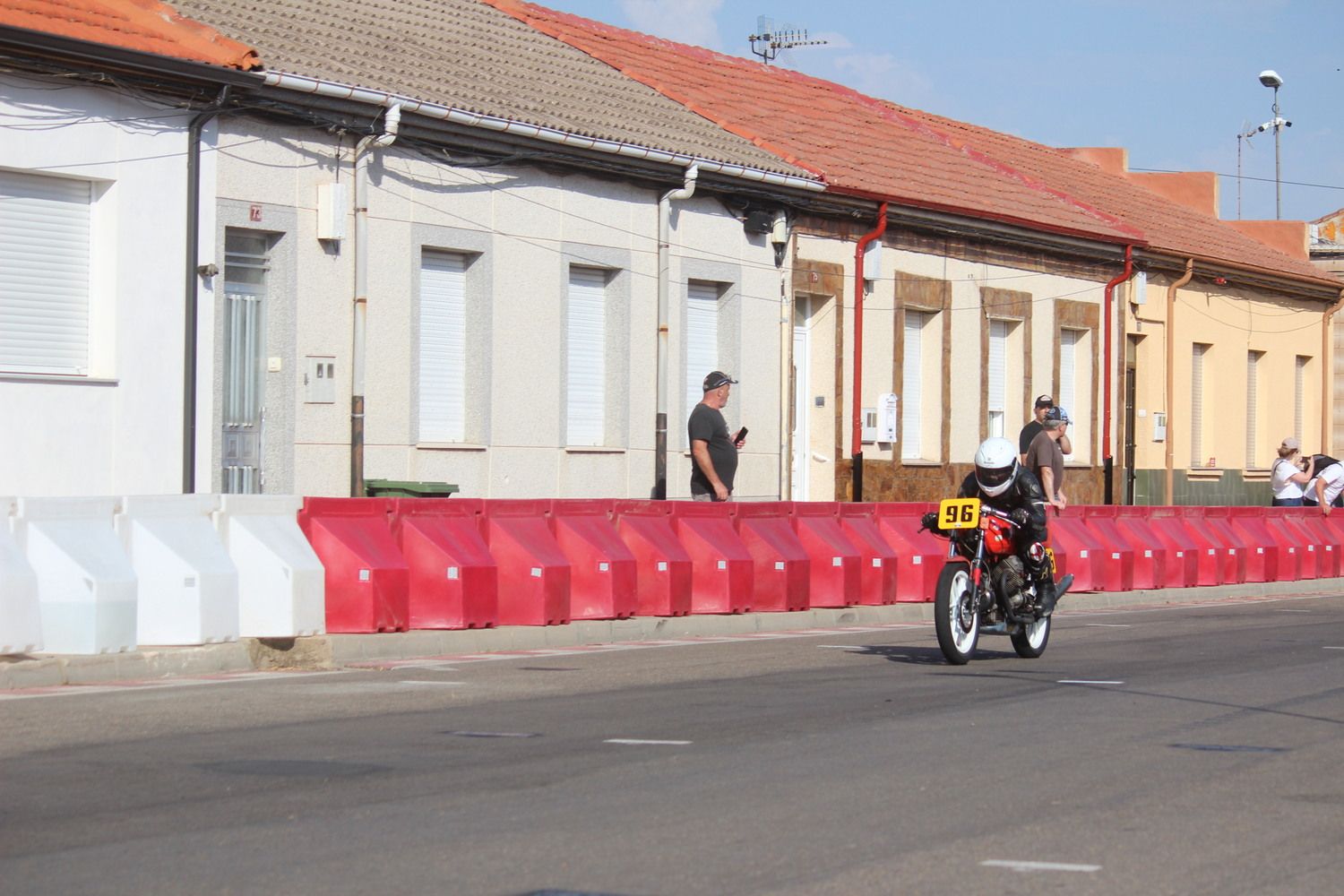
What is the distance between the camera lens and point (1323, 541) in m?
28.4

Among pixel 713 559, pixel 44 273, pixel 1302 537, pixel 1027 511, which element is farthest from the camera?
pixel 1302 537

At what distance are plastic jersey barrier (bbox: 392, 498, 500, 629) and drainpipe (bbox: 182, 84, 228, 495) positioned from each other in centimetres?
373

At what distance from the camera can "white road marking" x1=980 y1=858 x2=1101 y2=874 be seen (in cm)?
615

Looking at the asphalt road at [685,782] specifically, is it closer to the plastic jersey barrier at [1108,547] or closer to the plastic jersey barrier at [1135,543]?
the plastic jersey barrier at [1108,547]

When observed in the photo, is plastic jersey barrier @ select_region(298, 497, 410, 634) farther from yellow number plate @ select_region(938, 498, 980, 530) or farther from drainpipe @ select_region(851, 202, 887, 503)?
drainpipe @ select_region(851, 202, 887, 503)

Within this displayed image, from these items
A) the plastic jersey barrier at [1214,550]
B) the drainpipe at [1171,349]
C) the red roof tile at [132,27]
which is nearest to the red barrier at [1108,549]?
the plastic jersey barrier at [1214,550]

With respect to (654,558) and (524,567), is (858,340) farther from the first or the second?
(524,567)

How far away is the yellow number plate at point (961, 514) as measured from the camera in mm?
13148

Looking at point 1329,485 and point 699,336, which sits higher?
point 699,336

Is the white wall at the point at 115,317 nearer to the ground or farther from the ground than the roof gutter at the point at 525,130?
nearer to the ground

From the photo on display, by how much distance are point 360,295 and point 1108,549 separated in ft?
31.2

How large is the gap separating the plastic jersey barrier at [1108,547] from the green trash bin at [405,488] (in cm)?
742

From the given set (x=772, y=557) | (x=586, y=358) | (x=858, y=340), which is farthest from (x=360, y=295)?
(x=858, y=340)

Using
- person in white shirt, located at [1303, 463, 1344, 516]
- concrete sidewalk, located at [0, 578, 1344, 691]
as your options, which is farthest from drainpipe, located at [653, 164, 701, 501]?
person in white shirt, located at [1303, 463, 1344, 516]
